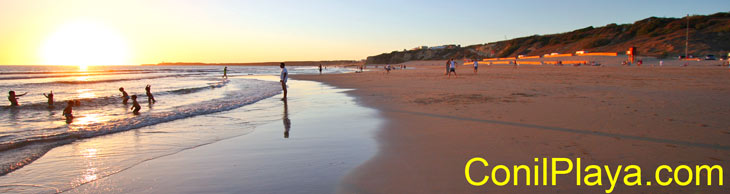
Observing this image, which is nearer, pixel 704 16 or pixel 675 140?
pixel 675 140

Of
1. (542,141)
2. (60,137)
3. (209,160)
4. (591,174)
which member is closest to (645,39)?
(542,141)

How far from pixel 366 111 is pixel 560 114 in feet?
14.5

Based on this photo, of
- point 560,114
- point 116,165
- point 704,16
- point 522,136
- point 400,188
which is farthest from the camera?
point 704,16

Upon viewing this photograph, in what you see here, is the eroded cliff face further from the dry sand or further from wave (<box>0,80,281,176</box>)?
wave (<box>0,80,281,176</box>)

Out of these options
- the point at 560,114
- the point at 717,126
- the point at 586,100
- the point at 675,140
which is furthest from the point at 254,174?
the point at 586,100

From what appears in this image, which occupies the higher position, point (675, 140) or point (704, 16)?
point (704, 16)

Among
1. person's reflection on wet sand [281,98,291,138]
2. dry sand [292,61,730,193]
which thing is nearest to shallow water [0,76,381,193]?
person's reflection on wet sand [281,98,291,138]

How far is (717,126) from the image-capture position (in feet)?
18.5

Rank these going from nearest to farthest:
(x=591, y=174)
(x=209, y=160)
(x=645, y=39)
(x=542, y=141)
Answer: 1. (x=591, y=174)
2. (x=209, y=160)
3. (x=542, y=141)
4. (x=645, y=39)

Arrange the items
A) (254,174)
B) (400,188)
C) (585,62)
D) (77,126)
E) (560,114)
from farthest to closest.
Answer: (585,62) → (77,126) → (560,114) → (254,174) → (400,188)

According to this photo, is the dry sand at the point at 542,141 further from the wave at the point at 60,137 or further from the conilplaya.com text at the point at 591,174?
the wave at the point at 60,137

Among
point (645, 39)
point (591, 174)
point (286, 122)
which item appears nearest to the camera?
point (591, 174)

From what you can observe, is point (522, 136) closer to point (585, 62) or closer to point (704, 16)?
point (585, 62)

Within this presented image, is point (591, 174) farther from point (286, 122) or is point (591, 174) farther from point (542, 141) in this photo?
point (286, 122)
